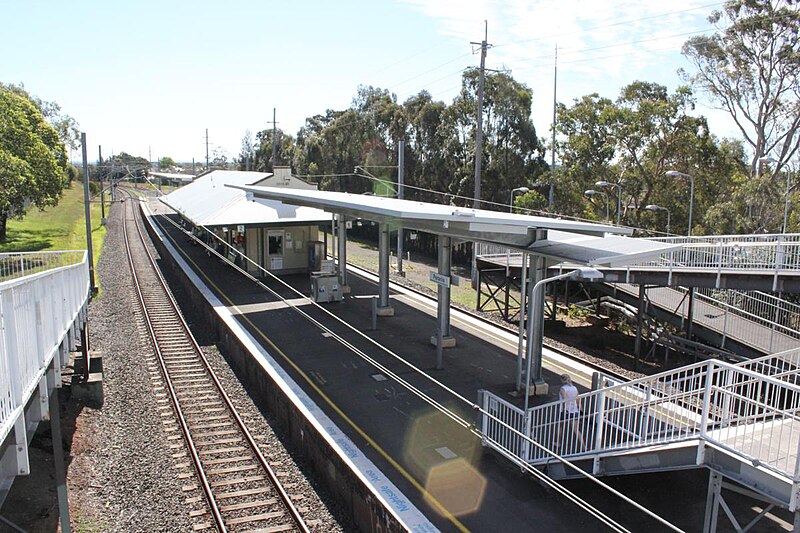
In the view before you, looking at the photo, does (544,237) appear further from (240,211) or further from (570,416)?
(240,211)

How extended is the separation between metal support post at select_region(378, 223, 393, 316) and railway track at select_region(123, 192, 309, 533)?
6.07 meters

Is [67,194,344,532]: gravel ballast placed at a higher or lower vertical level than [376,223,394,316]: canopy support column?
lower

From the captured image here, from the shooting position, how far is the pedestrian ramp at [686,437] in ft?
23.3

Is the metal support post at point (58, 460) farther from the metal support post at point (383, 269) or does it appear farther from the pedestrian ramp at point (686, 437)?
the metal support post at point (383, 269)

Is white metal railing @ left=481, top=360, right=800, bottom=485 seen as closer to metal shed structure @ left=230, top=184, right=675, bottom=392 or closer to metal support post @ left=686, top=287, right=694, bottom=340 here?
metal shed structure @ left=230, top=184, right=675, bottom=392

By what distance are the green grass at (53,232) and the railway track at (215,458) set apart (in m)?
19.4

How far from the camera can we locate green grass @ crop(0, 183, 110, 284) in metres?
37.8

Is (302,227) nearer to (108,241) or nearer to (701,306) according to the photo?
(701,306)

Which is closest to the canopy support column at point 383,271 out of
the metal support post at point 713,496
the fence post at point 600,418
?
the fence post at point 600,418

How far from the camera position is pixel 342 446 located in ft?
35.8

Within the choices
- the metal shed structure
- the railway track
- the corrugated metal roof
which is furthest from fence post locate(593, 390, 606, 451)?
the corrugated metal roof

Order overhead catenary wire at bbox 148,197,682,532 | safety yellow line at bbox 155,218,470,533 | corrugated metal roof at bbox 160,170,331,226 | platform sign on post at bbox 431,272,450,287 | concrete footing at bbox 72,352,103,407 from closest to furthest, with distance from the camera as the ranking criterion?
overhead catenary wire at bbox 148,197,682,532
safety yellow line at bbox 155,218,470,533
concrete footing at bbox 72,352,103,407
platform sign on post at bbox 431,272,450,287
corrugated metal roof at bbox 160,170,331,226

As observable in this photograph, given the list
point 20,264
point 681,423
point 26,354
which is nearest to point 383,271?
point 20,264

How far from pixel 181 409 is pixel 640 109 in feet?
94.1
